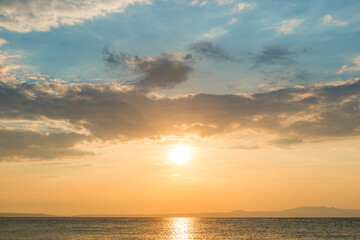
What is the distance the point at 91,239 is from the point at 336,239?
7724 centimetres

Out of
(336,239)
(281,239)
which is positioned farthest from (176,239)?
(336,239)

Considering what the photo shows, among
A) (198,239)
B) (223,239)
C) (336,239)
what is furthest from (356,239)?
(198,239)

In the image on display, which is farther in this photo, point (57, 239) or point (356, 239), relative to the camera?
point (356, 239)

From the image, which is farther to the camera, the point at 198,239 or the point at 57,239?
the point at 198,239

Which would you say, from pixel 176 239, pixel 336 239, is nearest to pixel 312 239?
pixel 336 239

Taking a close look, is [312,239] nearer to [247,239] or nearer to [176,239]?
[247,239]

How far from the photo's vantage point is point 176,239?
366ft

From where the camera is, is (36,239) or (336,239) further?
(336,239)

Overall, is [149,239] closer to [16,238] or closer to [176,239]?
[176,239]

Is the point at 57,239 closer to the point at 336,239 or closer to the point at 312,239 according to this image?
the point at 312,239

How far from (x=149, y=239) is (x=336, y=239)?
196 feet

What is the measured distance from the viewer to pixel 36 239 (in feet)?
332

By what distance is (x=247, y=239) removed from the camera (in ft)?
346

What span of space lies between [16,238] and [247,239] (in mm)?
69324
